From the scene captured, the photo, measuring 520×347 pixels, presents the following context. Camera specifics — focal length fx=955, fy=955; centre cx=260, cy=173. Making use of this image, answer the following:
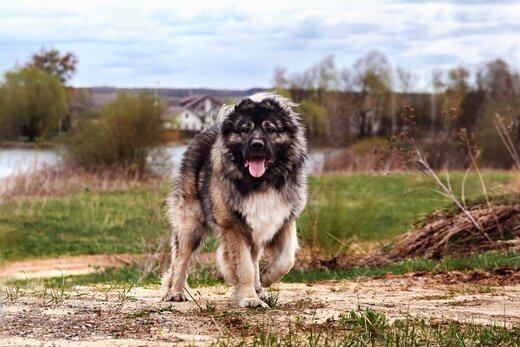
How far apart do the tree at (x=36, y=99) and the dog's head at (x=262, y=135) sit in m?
25.0

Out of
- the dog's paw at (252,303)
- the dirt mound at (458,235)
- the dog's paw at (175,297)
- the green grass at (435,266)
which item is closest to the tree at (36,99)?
the dirt mound at (458,235)

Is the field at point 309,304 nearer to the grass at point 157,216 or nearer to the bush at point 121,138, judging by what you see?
the grass at point 157,216

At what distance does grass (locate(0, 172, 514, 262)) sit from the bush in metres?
4.76

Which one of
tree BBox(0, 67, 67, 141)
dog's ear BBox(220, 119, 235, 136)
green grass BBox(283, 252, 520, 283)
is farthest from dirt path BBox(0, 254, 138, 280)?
dog's ear BBox(220, 119, 235, 136)

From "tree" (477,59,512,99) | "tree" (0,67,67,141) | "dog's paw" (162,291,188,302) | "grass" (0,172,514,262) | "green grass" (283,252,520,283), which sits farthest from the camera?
"tree" (477,59,512,99)

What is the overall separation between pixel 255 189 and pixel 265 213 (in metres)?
0.27

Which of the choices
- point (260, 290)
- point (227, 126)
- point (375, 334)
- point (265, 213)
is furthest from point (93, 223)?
point (375, 334)

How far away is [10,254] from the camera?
4.34 meters

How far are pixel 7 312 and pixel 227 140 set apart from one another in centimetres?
268

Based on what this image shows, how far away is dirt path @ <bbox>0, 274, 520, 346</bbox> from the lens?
25.3 feet

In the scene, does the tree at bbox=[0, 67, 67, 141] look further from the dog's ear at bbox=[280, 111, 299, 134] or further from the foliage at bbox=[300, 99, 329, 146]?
the dog's ear at bbox=[280, 111, 299, 134]

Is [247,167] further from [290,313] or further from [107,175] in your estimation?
[107,175]

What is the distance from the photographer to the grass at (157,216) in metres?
18.6

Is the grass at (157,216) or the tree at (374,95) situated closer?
the grass at (157,216)
